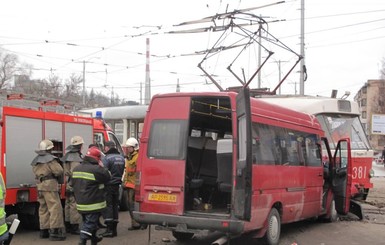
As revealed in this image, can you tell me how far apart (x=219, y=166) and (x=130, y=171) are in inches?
108

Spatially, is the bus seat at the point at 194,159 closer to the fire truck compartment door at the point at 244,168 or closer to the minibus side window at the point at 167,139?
the minibus side window at the point at 167,139

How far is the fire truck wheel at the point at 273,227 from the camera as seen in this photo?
8367 millimetres

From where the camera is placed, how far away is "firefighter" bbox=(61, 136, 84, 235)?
30.5 feet

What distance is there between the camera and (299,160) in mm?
9703

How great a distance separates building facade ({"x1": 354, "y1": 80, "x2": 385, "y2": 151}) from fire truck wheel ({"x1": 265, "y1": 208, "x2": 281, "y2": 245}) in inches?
1048

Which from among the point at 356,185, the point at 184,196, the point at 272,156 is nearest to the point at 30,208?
the point at 184,196

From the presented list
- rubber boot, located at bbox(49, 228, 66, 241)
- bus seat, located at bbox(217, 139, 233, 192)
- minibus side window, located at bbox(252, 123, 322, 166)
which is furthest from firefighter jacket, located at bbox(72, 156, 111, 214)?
minibus side window, located at bbox(252, 123, 322, 166)

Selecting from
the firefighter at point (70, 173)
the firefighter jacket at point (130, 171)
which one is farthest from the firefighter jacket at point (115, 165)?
the firefighter at point (70, 173)

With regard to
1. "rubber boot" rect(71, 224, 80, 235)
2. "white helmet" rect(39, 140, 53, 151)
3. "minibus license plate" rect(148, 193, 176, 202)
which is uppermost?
"white helmet" rect(39, 140, 53, 151)

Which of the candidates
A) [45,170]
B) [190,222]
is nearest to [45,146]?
[45,170]

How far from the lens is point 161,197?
25.2 feet

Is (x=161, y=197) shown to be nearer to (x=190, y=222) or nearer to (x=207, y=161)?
(x=190, y=222)

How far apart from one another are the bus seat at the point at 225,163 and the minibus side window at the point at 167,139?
0.59 m

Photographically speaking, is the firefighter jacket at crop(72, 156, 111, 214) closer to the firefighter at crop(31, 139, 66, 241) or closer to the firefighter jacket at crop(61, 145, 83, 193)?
the firefighter at crop(31, 139, 66, 241)
